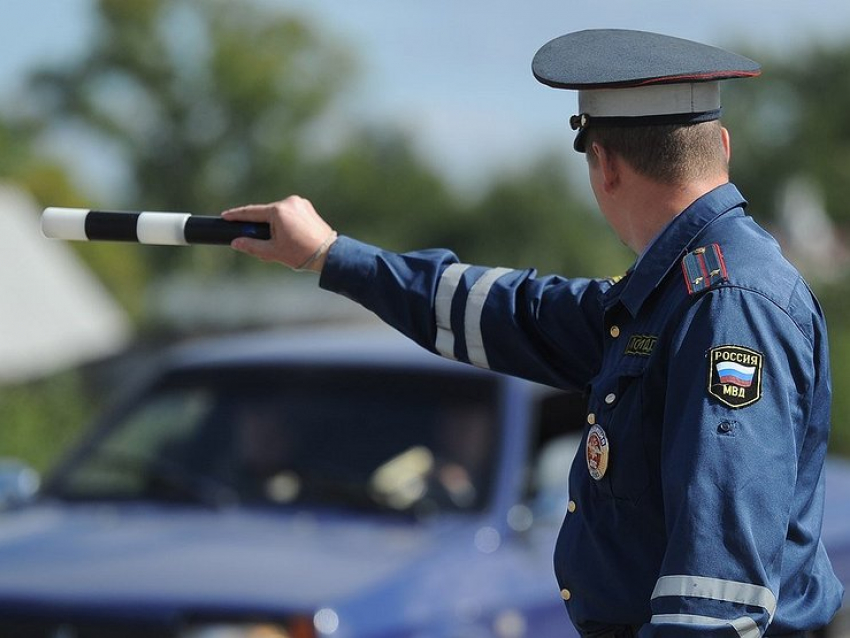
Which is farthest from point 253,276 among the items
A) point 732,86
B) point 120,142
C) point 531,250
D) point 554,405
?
point 554,405

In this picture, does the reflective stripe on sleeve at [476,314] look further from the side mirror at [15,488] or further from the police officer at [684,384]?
the side mirror at [15,488]

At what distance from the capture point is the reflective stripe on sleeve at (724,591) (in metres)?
2.10

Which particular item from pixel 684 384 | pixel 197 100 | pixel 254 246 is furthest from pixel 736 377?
pixel 197 100

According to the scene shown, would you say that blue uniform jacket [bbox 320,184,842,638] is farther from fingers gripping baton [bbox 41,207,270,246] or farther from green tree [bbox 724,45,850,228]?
green tree [bbox 724,45,850,228]

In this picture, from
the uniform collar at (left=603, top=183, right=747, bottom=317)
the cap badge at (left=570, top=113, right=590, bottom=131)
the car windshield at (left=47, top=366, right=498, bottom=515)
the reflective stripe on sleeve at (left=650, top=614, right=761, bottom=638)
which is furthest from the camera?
the car windshield at (left=47, top=366, right=498, bottom=515)

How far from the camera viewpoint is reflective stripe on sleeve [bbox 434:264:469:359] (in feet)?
9.41

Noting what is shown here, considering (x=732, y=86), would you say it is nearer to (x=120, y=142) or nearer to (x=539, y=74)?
(x=120, y=142)

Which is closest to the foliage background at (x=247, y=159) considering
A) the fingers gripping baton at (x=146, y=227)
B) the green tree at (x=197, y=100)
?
the green tree at (x=197, y=100)

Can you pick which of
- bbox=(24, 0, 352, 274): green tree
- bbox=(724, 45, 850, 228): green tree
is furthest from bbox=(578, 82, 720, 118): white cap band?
bbox=(724, 45, 850, 228): green tree

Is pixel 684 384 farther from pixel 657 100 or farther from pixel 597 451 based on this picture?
pixel 657 100

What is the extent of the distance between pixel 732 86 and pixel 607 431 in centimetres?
7948

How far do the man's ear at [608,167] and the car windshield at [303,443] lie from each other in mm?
2427

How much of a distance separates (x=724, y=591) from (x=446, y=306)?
94 centimetres

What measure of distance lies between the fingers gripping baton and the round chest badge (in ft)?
2.60
